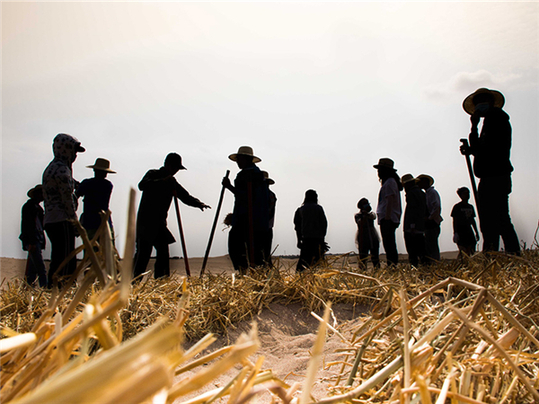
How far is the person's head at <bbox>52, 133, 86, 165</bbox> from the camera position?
4.21 meters

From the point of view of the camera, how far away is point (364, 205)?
26.9 ft

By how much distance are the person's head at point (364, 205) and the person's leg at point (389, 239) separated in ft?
7.58

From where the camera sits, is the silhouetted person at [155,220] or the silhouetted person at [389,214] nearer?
the silhouetted person at [155,220]

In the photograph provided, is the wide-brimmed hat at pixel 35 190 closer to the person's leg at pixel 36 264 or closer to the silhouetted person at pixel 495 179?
the person's leg at pixel 36 264

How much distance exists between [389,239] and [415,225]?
0.71m

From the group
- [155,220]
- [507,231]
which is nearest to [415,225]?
[507,231]

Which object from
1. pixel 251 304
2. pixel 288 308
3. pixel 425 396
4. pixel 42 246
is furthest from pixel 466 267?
pixel 42 246

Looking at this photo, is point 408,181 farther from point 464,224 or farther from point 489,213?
point 489,213

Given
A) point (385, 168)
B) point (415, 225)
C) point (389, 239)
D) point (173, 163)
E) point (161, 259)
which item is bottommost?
point (161, 259)

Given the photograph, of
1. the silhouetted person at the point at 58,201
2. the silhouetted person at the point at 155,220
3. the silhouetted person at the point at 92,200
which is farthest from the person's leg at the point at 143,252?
the silhouetted person at the point at 58,201

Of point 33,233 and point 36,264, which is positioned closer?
point 36,264

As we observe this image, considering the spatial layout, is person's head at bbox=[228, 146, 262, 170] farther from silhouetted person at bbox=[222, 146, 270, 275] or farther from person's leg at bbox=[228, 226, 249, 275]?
person's leg at bbox=[228, 226, 249, 275]

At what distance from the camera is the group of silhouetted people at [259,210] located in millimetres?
A: 3883

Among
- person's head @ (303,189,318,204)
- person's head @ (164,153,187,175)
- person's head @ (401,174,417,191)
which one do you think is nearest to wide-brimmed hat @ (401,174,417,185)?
person's head @ (401,174,417,191)
